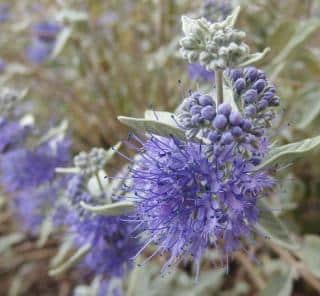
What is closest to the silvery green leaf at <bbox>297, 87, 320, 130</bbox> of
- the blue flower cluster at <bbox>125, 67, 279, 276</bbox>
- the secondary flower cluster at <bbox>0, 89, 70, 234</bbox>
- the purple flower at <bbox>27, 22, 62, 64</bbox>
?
the blue flower cluster at <bbox>125, 67, 279, 276</bbox>

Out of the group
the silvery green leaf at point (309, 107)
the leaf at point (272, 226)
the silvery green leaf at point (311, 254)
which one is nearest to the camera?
the leaf at point (272, 226)

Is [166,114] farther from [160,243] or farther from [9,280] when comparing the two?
[9,280]

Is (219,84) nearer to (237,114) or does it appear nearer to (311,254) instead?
(237,114)

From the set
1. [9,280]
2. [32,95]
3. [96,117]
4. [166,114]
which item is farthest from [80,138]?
[166,114]

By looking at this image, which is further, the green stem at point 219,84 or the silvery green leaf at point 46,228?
the silvery green leaf at point 46,228

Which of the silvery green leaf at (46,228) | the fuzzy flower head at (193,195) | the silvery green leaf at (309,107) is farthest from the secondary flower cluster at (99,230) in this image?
the silvery green leaf at (309,107)

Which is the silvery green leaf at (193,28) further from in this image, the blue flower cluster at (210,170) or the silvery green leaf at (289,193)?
the silvery green leaf at (289,193)
